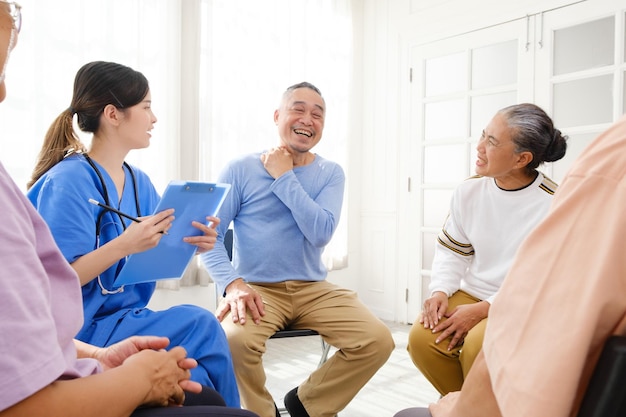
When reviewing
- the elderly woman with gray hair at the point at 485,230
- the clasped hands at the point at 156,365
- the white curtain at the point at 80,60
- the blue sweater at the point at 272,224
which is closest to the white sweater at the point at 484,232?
the elderly woman with gray hair at the point at 485,230

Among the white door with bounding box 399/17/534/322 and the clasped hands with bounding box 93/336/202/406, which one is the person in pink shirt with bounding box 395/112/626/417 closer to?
the clasped hands with bounding box 93/336/202/406

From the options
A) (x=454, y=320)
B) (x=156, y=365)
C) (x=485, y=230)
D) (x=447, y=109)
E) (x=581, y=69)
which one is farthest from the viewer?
(x=447, y=109)

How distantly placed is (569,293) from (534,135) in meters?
1.39

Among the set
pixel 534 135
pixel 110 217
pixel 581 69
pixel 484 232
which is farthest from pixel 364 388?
pixel 581 69

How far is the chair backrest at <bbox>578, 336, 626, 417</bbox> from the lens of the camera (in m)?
0.52

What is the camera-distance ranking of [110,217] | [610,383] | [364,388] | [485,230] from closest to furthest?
[610,383]
[110,217]
[485,230]
[364,388]

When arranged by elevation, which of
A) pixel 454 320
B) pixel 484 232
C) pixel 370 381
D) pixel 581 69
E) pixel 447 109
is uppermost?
pixel 581 69

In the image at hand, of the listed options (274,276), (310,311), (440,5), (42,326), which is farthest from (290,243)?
(440,5)

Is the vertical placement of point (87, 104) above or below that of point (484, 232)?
above

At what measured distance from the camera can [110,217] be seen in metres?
1.43

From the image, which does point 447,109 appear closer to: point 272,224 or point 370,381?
point 370,381

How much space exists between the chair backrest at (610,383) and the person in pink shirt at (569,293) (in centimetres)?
2

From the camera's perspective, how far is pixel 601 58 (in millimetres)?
3209

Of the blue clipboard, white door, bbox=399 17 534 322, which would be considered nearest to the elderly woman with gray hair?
the blue clipboard
